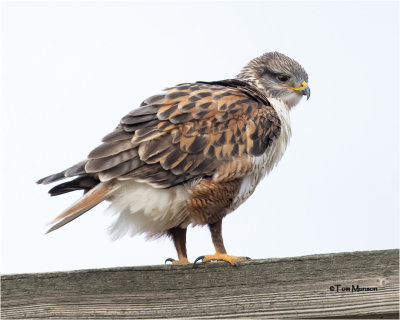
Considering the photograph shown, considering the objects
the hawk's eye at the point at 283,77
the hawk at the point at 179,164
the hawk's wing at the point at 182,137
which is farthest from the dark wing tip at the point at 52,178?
the hawk's eye at the point at 283,77

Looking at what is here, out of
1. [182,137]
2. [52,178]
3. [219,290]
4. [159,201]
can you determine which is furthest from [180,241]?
[219,290]

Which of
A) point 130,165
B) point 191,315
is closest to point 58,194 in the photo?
point 130,165

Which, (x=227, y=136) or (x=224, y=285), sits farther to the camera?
(x=227, y=136)

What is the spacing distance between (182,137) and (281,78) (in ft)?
5.18

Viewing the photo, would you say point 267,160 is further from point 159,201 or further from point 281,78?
point 281,78

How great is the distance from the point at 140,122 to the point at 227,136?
599mm

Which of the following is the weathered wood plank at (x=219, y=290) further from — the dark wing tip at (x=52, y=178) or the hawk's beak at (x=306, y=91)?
the hawk's beak at (x=306, y=91)

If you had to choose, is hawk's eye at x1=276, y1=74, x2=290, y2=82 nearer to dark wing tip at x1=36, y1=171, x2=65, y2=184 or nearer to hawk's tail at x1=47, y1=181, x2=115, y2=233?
hawk's tail at x1=47, y1=181, x2=115, y2=233

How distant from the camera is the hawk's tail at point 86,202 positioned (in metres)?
3.92

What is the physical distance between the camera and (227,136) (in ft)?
14.5

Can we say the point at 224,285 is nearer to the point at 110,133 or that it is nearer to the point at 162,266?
the point at 162,266

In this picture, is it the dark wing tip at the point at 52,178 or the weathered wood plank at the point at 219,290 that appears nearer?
the weathered wood plank at the point at 219,290

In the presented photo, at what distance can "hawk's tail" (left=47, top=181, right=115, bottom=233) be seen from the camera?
3.92m

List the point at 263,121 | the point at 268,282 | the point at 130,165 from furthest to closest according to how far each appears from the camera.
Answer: the point at 263,121 → the point at 130,165 → the point at 268,282
